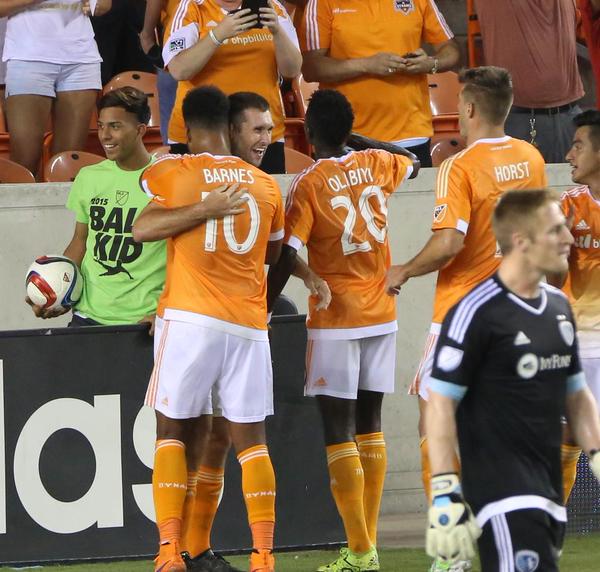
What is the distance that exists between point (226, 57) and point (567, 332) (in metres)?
3.89

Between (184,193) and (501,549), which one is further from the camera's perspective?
(184,193)

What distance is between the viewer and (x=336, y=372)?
602 centimetres

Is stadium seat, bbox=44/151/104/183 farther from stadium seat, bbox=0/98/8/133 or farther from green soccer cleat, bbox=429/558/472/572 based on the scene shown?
green soccer cleat, bbox=429/558/472/572

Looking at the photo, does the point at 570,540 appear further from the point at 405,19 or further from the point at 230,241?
the point at 405,19

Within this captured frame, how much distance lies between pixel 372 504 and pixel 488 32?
3.57 metres

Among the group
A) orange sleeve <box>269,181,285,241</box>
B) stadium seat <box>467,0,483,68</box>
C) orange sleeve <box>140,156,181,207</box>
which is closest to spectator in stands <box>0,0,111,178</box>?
orange sleeve <box>140,156,181,207</box>

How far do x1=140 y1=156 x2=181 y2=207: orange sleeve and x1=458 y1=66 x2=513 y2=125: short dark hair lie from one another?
133 centimetres

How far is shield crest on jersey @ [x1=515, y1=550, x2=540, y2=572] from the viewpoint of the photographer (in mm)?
3789

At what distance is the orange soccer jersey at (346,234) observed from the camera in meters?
6.06

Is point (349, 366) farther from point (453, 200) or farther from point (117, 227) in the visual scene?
point (117, 227)

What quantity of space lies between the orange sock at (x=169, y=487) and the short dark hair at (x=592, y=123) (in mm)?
2438

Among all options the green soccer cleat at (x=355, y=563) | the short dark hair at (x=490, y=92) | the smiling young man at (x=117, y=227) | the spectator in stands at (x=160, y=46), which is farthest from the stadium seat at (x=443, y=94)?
the green soccer cleat at (x=355, y=563)

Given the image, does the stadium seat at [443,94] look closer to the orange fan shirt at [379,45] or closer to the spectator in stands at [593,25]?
the spectator in stands at [593,25]

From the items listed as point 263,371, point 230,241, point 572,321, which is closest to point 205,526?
point 263,371
